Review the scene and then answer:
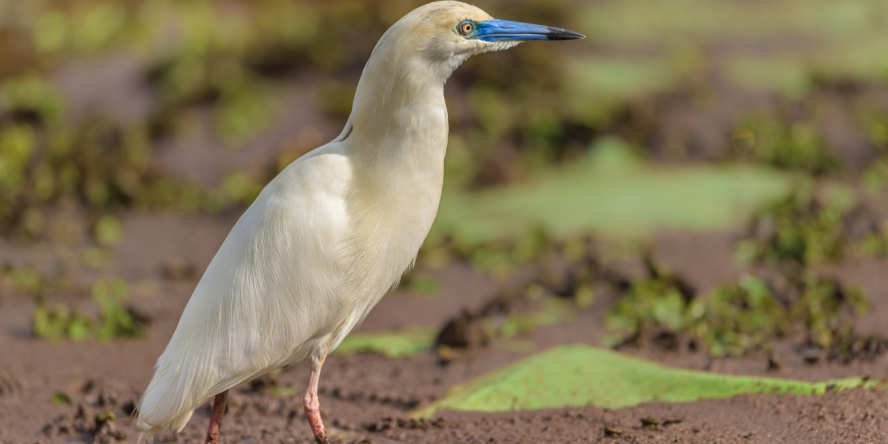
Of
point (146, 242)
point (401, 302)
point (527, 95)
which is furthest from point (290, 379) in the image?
point (527, 95)

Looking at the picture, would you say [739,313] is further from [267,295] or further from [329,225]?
[267,295]

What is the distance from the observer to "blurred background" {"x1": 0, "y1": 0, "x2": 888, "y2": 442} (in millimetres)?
4574

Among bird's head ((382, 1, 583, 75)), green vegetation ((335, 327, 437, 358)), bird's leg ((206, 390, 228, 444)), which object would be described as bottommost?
green vegetation ((335, 327, 437, 358))

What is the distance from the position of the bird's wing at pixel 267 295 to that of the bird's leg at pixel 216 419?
101 millimetres

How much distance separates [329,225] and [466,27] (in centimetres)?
82

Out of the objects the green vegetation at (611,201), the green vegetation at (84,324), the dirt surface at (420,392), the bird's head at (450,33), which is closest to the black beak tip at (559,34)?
the bird's head at (450,33)

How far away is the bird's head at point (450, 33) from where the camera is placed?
9.61 ft

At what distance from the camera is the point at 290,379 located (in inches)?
170

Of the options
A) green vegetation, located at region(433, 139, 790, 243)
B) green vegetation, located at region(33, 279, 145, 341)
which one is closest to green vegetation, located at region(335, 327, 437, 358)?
green vegetation, located at region(33, 279, 145, 341)

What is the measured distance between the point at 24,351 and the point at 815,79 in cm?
709

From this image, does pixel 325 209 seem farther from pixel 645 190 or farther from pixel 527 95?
pixel 527 95

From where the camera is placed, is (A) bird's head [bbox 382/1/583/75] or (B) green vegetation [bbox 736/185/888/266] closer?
(A) bird's head [bbox 382/1/583/75]

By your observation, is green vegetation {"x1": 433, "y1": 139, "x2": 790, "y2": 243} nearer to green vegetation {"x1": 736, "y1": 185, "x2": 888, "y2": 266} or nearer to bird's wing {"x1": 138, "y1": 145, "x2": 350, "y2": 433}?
green vegetation {"x1": 736, "y1": 185, "x2": 888, "y2": 266}

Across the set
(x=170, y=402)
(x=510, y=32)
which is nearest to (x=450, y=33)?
(x=510, y=32)
